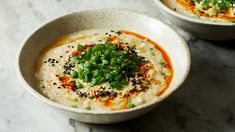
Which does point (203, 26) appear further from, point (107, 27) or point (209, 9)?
point (107, 27)

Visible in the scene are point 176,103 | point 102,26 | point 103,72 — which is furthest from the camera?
point 102,26

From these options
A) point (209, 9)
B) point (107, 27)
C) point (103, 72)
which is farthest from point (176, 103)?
point (209, 9)

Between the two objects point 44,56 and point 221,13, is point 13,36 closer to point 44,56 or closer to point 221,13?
point 44,56

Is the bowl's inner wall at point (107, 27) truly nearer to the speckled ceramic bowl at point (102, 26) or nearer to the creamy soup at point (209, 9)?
the speckled ceramic bowl at point (102, 26)

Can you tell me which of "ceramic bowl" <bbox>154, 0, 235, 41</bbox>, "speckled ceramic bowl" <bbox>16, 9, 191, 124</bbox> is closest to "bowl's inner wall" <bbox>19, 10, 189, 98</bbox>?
"speckled ceramic bowl" <bbox>16, 9, 191, 124</bbox>

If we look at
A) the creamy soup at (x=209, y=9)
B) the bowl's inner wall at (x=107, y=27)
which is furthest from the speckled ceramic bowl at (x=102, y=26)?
the creamy soup at (x=209, y=9)
